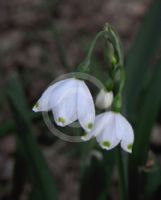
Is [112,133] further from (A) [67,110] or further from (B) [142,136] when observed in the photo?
(B) [142,136]

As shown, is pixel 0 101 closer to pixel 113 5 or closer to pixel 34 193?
pixel 34 193

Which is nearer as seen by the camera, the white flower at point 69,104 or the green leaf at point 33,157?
the white flower at point 69,104

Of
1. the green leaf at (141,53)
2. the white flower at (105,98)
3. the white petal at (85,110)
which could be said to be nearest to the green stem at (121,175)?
the white flower at (105,98)

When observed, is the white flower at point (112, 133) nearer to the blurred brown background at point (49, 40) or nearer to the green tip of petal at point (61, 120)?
the green tip of petal at point (61, 120)

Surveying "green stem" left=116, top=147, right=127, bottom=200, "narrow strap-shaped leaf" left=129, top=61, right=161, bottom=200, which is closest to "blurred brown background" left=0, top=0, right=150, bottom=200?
"narrow strap-shaped leaf" left=129, top=61, right=161, bottom=200

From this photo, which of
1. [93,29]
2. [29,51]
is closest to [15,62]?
[29,51]

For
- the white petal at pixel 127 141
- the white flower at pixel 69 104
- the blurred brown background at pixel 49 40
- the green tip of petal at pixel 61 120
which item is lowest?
the blurred brown background at pixel 49 40

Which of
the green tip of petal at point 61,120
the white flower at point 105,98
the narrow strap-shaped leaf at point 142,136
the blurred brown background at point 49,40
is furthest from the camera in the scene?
the blurred brown background at point 49,40

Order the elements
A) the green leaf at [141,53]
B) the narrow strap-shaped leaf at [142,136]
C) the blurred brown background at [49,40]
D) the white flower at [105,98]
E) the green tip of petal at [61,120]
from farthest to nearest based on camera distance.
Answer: the blurred brown background at [49,40] < the green leaf at [141,53] < the narrow strap-shaped leaf at [142,136] < the white flower at [105,98] < the green tip of petal at [61,120]
